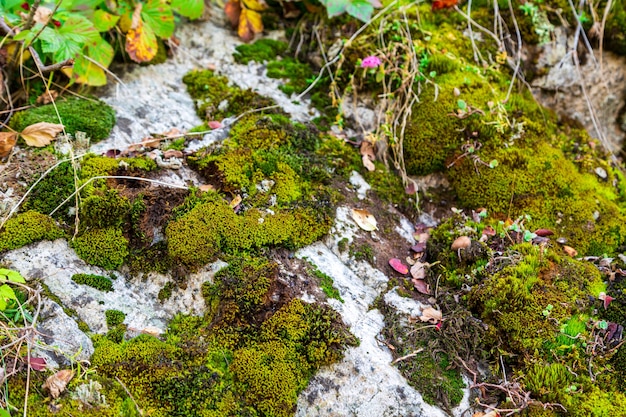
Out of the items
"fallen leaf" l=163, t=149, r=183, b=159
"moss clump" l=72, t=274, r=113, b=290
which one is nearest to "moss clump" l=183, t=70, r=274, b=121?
"fallen leaf" l=163, t=149, r=183, b=159

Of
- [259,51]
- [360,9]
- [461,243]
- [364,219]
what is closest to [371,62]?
[360,9]

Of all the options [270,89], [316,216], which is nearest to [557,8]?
[270,89]

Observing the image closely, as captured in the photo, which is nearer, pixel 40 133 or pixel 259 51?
pixel 40 133

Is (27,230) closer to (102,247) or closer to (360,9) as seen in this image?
(102,247)

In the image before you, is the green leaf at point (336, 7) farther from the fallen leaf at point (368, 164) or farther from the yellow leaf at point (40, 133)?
the yellow leaf at point (40, 133)

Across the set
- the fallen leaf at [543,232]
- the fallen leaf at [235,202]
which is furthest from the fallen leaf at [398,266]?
the fallen leaf at [235,202]

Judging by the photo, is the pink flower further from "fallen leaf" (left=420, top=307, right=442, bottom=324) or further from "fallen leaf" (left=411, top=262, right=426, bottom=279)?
"fallen leaf" (left=420, top=307, right=442, bottom=324)
